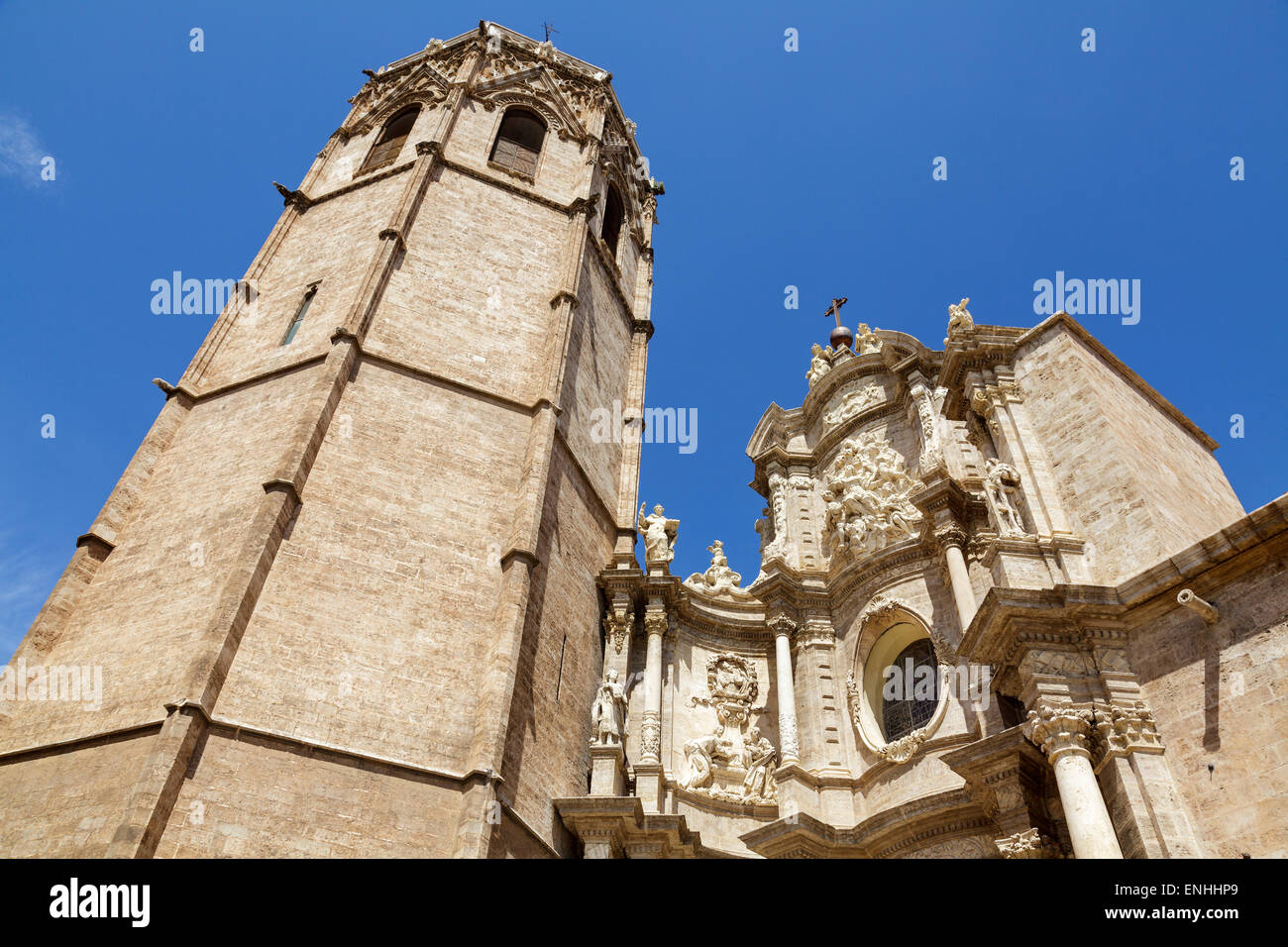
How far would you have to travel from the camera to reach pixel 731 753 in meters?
17.2

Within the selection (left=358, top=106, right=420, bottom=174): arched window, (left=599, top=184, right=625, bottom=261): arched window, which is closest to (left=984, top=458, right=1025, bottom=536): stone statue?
(left=599, top=184, right=625, bottom=261): arched window

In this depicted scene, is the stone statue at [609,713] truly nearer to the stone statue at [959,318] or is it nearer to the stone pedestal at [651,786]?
the stone pedestal at [651,786]

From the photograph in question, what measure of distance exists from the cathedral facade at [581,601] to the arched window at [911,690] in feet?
0.22

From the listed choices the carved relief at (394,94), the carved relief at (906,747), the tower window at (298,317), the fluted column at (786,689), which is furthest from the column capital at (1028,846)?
the carved relief at (394,94)

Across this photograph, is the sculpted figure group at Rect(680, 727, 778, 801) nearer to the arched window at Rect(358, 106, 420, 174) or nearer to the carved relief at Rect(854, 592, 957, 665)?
the carved relief at Rect(854, 592, 957, 665)

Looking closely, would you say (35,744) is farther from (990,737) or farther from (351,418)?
(990,737)

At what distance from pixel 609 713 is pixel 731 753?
271 cm

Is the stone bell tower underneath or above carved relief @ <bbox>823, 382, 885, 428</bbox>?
underneath

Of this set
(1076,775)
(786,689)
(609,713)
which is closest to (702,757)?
(786,689)

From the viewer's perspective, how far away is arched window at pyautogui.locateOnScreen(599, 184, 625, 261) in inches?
1039

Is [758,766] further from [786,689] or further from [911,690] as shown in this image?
[911,690]

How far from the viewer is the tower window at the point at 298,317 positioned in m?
18.5

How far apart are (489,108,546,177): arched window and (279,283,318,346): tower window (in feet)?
21.7
